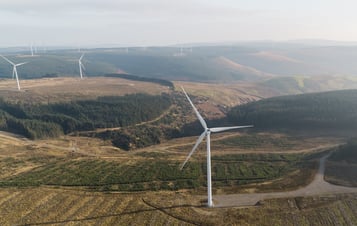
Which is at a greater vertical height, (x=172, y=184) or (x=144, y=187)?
(x=144, y=187)

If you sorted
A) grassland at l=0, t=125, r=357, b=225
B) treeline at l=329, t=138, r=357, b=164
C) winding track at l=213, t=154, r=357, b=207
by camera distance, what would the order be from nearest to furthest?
grassland at l=0, t=125, r=357, b=225 < winding track at l=213, t=154, r=357, b=207 < treeline at l=329, t=138, r=357, b=164

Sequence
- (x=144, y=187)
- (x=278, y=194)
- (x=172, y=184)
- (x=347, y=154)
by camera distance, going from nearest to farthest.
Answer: (x=278, y=194), (x=144, y=187), (x=172, y=184), (x=347, y=154)

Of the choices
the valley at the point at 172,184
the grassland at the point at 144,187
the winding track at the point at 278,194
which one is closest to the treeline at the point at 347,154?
the valley at the point at 172,184

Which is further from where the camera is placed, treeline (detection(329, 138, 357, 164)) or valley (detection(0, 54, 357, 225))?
treeline (detection(329, 138, 357, 164))

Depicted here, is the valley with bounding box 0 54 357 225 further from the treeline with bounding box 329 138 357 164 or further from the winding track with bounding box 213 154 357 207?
the treeline with bounding box 329 138 357 164

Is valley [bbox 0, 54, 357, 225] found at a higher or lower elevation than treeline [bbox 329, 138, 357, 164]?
lower

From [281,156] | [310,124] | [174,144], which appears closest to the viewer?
[281,156]

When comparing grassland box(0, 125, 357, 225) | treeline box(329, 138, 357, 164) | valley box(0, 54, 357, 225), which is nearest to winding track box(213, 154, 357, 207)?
valley box(0, 54, 357, 225)

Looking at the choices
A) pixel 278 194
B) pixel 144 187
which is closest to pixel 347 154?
pixel 278 194

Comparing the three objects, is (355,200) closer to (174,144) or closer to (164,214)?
(164,214)

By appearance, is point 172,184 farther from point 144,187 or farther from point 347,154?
point 347,154

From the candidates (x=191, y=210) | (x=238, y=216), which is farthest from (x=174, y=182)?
(x=238, y=216)
